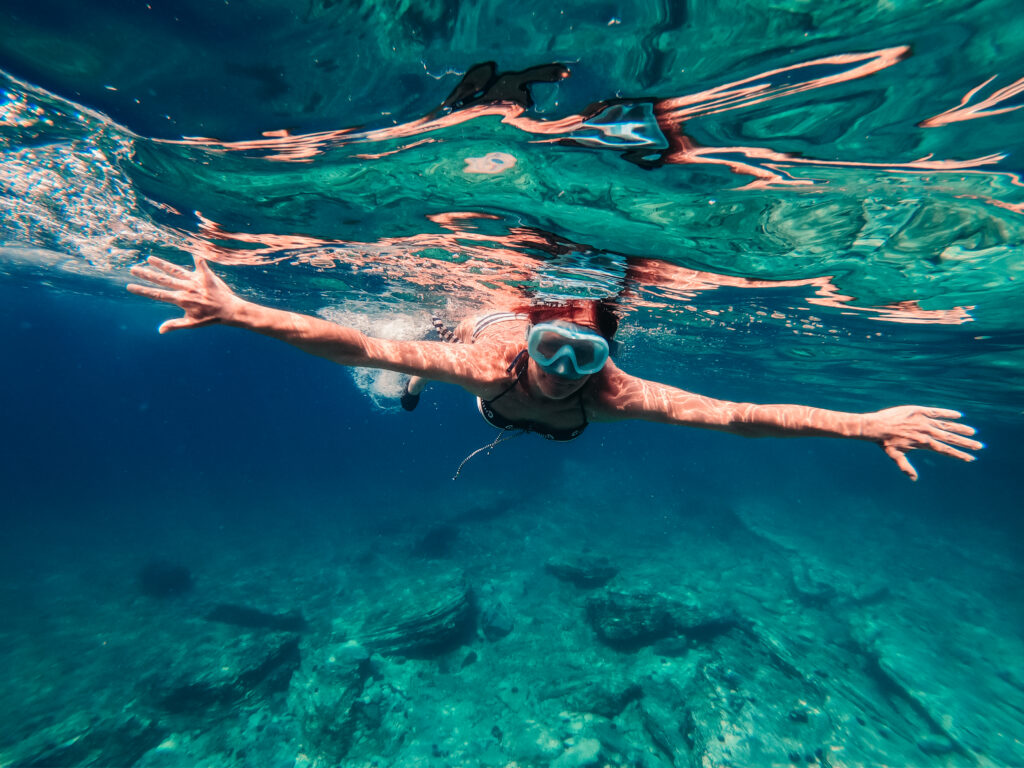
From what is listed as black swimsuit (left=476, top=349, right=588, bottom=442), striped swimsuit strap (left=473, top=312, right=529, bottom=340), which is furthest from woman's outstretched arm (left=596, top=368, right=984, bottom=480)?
striped swimsuit strap (left=473, top=312, right=529, bottom=340)

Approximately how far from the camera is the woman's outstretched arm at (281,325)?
2521mm

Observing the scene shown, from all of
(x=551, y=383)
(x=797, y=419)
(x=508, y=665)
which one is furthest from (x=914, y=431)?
(x=508, y=665)

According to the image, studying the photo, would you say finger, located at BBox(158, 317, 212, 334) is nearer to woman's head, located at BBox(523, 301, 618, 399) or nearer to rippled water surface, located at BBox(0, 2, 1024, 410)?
woman's head, located at BBox(523, 301, 618, 399)

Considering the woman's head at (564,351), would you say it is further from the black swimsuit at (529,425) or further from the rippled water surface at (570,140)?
the rippled water surface at (570,140)

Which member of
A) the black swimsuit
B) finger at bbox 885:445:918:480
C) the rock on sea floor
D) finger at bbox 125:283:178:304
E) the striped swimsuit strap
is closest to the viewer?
finger at bbox 125:283:178:304

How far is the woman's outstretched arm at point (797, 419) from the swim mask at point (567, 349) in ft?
2.25

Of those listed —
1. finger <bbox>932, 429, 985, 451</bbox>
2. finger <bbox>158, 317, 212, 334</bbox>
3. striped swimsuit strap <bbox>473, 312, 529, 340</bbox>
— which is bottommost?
finger <bbox>158, 317, 212, 334</bbox>

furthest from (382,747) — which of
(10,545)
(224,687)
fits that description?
(10,545)

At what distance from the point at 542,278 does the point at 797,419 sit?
29.6 feet

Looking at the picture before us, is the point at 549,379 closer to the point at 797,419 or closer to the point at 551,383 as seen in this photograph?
the point at 551,383

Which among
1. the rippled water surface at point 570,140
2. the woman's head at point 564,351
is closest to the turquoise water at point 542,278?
the rippled water surface at point 570,140

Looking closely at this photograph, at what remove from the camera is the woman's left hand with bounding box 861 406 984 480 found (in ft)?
11.2

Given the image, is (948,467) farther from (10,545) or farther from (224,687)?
(10,545)

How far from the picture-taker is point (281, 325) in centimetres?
280
